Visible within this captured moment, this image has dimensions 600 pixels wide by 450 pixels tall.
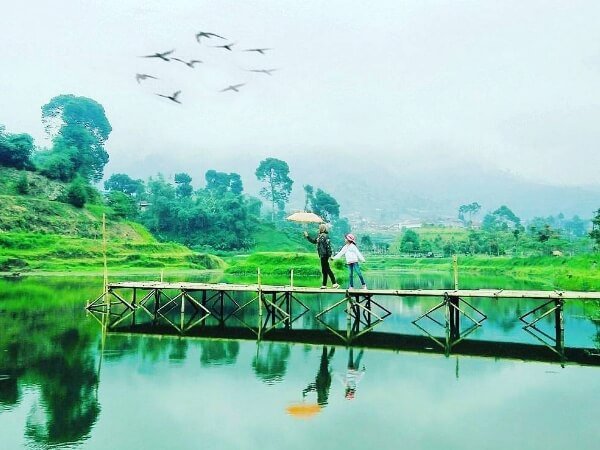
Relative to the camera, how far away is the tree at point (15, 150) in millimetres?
78438

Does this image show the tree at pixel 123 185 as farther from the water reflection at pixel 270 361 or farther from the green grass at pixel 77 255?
the water reflection at pixel 270 361

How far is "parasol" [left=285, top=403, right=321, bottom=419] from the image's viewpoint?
11.9 meters

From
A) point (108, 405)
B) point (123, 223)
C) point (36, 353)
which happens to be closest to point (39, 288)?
point (36, 353)

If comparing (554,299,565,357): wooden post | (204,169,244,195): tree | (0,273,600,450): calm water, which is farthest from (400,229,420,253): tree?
(554,299,565,357): wooden post

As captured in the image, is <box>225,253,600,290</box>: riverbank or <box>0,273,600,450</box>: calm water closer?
<box>0,273,600,450</box>: calm water

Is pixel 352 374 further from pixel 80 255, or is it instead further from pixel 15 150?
pixel 15 150

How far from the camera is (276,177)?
14825 centimetres

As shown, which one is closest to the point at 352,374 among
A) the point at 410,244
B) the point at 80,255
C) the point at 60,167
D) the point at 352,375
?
the point at 352,375

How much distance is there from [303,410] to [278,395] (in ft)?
4.24

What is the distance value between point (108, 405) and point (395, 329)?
1315 cm

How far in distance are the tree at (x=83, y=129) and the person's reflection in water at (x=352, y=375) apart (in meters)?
85.2

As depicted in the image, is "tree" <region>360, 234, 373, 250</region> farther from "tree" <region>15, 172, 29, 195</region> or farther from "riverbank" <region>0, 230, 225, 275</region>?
"tree" <region>15, 172, 29, 195</region>

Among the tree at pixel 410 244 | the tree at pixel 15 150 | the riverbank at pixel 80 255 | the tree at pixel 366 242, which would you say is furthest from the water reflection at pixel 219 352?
the tree at pixel 366 242

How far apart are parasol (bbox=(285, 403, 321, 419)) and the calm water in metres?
0.02
